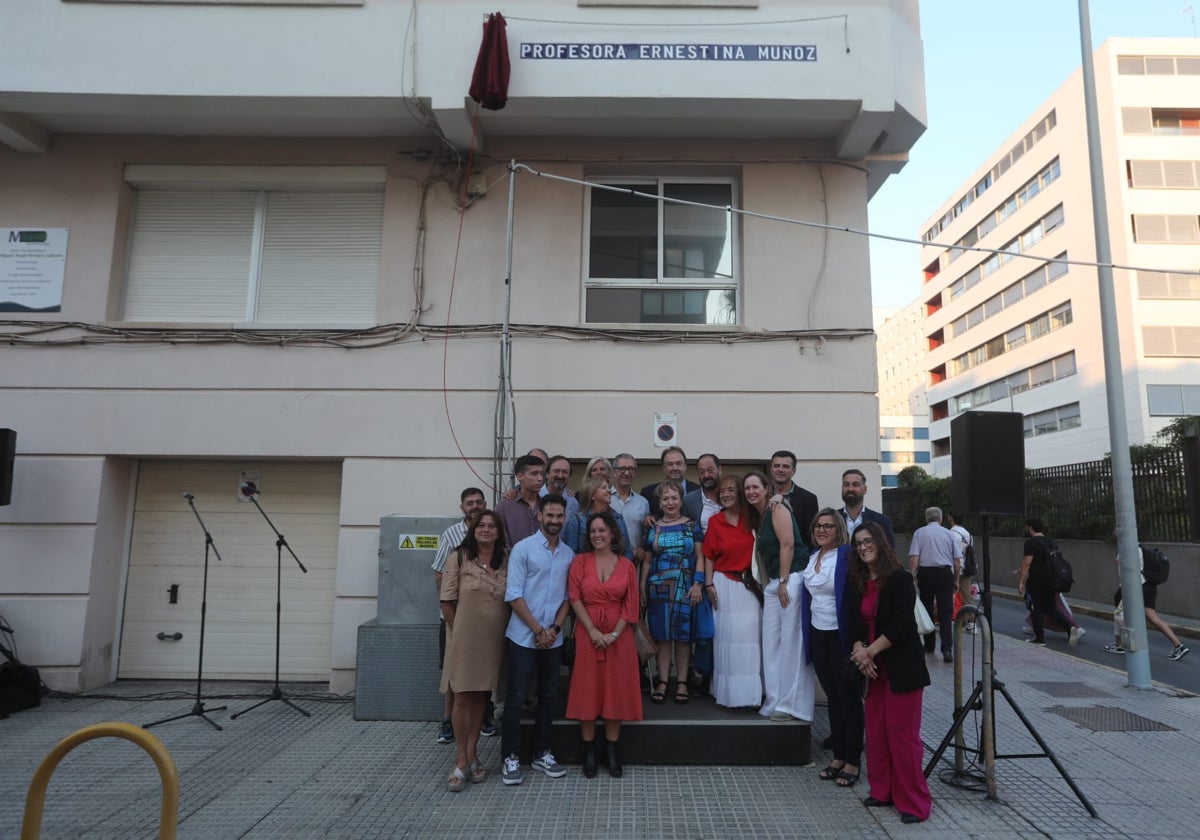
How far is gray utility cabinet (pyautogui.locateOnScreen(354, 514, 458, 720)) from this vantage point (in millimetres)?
6609

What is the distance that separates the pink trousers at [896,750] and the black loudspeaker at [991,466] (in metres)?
1.59

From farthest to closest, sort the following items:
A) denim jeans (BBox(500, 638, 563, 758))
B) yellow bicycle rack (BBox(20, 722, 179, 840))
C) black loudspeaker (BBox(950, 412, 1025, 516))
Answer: black loudspeaker (BBox(950, 412, 1025, 516)), denim jeans (BBox(500, 638, 563, 758)), yellow bicycle rack (BBox(20, 722, 179, 840))

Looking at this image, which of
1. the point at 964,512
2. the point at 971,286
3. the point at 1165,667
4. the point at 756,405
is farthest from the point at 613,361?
the point at 971,286

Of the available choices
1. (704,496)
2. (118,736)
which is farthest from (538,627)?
(118,736)

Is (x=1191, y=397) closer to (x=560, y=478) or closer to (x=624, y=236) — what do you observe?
(x=624, y=236)

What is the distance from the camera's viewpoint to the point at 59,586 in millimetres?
7434

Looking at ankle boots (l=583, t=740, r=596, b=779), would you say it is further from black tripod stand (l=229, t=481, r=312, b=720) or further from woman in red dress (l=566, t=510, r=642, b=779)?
black tripod stand (l=229, t=481, r=312, b=720)

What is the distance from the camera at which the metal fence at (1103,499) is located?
47.2 ft

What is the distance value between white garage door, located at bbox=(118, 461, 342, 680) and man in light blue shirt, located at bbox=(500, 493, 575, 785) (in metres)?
3.43

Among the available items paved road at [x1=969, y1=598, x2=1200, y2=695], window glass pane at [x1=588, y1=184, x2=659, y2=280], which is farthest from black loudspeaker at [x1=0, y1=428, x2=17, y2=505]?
paved road at [x1=969, y1=598, x2=1200, y2=695]

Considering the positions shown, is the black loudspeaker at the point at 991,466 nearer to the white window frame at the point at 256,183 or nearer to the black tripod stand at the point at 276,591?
the black tripod stand at the point at 276,591

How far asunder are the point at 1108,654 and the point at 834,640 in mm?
7785

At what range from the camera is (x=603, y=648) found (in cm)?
518

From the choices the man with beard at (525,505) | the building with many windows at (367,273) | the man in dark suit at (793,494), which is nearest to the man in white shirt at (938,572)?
the building with many windows at (367,273)
